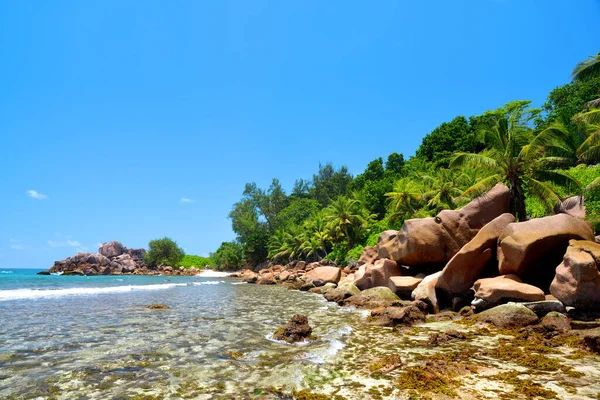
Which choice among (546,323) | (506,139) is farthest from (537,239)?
(506,139)

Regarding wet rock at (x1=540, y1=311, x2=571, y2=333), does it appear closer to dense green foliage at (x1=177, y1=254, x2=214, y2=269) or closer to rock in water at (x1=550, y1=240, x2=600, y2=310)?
rock in water at (x1=550, y1=240, x2=600, y2=310)

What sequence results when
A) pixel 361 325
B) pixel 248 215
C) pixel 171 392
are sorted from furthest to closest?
pixel 248 215 < pixel 361 325 < pixel 171 392

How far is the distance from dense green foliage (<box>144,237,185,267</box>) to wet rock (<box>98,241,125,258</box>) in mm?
9575

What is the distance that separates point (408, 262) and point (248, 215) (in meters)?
65.0

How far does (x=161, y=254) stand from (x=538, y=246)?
85.4m

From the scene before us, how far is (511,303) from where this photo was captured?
11.6m

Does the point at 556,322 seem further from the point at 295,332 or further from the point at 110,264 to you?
the point at 110,264

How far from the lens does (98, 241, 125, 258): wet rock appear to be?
296 ft

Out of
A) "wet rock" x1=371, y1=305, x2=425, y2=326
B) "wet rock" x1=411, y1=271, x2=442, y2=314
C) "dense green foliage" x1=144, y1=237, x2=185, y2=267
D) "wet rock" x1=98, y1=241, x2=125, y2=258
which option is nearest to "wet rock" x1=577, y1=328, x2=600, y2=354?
"wet rock" x1=371, y1=305, x2=425, y2=326

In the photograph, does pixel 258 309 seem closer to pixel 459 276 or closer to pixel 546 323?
pixel 459 276

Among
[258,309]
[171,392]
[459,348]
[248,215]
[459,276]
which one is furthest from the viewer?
[248,215]

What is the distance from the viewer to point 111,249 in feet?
297

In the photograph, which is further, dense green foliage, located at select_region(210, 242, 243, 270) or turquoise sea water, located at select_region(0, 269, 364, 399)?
dense green foliage, located at select_region(210, 242, 243, 270)

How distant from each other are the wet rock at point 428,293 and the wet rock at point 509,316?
2.73 metres
